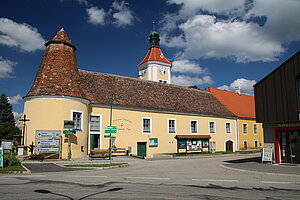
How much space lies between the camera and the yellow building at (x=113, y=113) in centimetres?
→ 2038

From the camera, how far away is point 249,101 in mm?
44688

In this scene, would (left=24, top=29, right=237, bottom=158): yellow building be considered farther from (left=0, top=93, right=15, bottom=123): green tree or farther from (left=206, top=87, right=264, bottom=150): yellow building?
(left=0, top=93, right=15, bottom=123): green tree

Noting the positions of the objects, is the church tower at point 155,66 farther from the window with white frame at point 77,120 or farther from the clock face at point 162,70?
the window with white frame at point 77,120

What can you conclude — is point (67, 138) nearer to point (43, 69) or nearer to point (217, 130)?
point (43, 69)

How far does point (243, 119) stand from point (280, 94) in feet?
76.1

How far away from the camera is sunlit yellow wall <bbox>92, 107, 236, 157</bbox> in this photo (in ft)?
83.3

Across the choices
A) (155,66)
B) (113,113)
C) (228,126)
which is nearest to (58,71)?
(113,113)

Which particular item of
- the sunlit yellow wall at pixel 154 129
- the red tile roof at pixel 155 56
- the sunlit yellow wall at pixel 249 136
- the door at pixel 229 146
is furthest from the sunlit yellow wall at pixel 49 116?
the red tile roof at pixel 155 56

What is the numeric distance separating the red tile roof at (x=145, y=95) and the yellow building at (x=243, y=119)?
225cm

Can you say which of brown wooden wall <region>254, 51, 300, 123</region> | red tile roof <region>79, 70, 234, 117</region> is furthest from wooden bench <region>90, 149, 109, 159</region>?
brown wooden wall <region>254, 51, 300, 123</region>

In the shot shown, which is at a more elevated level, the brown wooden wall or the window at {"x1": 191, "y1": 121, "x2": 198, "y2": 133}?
the brown wooden wall

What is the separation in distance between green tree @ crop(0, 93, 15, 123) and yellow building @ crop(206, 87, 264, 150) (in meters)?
39.7

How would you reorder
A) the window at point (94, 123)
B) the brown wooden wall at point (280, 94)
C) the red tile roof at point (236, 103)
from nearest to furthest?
the brown wooden wall at point (280, 94) → the window at point (94, 123) → the red tile roof at point (236, 103)

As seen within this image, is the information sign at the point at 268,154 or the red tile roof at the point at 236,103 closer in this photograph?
the information sign at the point at 268,154
